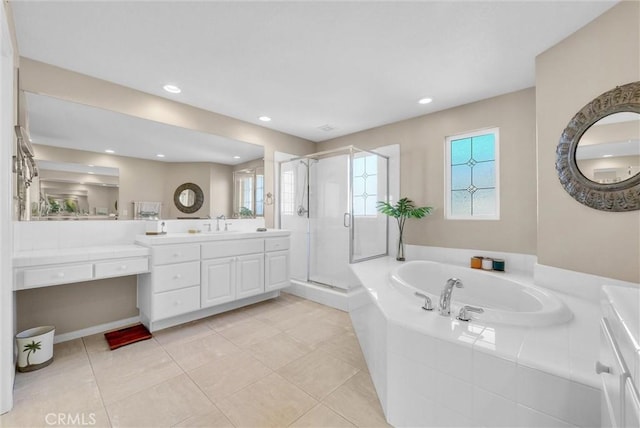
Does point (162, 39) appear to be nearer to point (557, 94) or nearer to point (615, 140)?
point (557, 94)

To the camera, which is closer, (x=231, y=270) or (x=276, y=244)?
(x=231, y=270)

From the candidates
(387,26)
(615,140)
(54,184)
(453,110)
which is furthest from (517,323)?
(54,184)

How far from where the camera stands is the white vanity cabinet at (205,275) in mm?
2391

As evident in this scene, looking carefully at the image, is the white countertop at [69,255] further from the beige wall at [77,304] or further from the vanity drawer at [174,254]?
the beige wall at [77,304]

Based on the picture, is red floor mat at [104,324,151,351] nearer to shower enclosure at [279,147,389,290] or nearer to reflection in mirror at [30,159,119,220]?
reflection in mirror at [30,159,119,220]

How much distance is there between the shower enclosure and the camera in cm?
344

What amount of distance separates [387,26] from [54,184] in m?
2.90

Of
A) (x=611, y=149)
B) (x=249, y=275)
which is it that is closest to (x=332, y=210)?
(x=249, y=275)

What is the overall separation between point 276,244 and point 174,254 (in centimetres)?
116

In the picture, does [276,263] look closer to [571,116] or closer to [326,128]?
[326,128]

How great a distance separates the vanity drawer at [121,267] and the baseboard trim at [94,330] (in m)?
0.67

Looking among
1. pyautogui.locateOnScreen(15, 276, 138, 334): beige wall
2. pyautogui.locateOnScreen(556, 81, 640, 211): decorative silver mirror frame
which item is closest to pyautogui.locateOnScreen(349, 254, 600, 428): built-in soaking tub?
pyautogui.locateOnScreen(556, 81, 640, 211): decorative silver mirror frame

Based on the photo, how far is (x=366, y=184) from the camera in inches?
144

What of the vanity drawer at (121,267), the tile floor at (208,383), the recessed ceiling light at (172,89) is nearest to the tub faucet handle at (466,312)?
the tile floor at (208,383)
